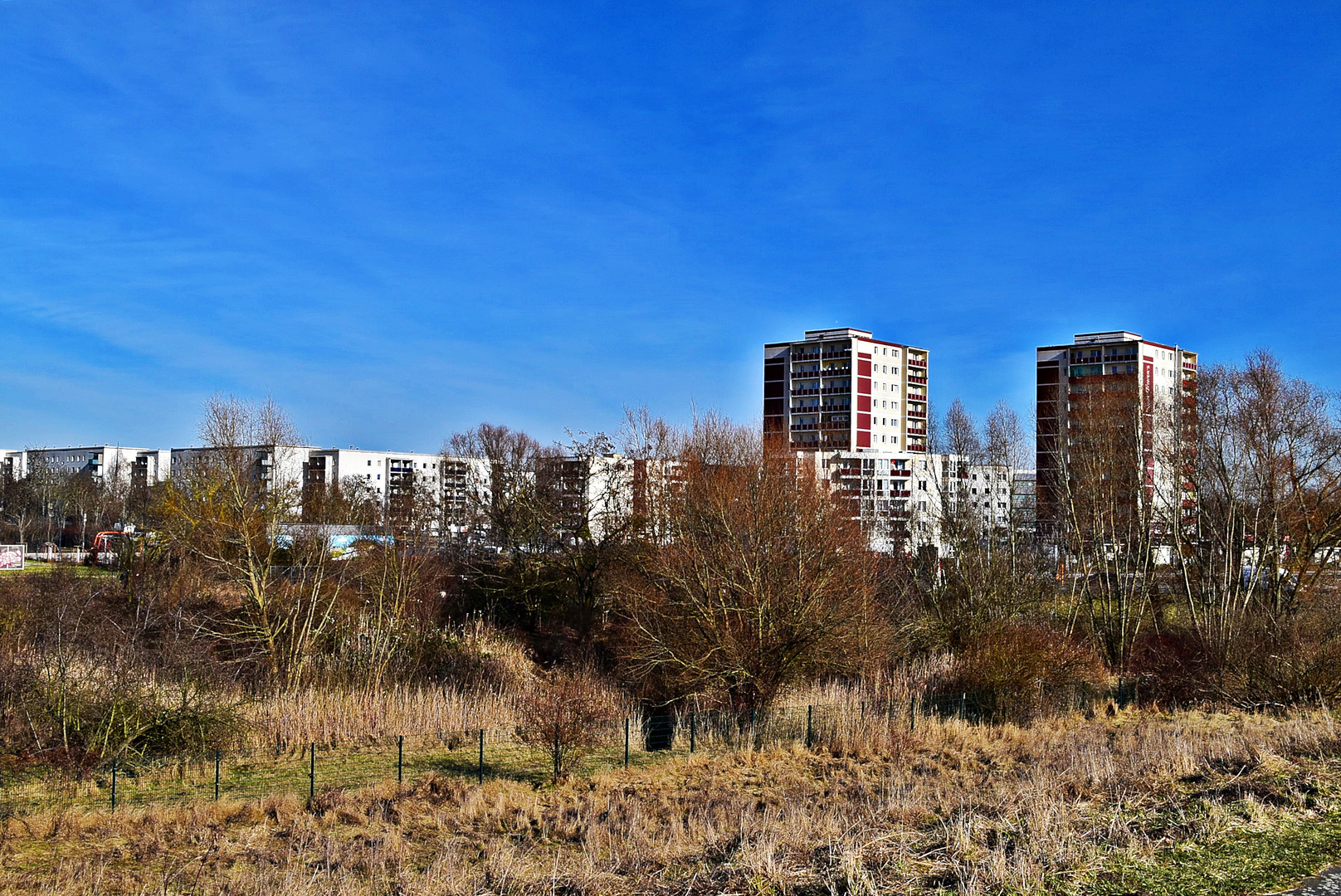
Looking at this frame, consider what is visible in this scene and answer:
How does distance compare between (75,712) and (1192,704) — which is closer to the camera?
(75,712)

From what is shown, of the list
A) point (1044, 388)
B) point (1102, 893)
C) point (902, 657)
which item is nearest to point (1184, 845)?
point (1102, 893)

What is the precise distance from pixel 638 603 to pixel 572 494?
13.7m

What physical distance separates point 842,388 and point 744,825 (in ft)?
244

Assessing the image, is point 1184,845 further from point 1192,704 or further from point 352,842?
point 1192,704

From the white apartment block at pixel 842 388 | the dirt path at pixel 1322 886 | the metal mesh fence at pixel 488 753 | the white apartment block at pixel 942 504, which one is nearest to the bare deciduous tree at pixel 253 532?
the metal mesh fence at pixel 488 753

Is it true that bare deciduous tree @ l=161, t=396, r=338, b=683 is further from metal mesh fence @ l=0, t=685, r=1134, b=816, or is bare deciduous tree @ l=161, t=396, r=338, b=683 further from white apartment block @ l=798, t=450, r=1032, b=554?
white apartment block @ l=798, t=450, r=1032, b=554

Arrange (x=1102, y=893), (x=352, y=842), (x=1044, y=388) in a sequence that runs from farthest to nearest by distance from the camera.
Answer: (x=1044, y=388), (x=352, y=842), (x=1102, y=893)

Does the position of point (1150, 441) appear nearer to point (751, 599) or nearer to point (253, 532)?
point (751, 599)

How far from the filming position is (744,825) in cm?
1149

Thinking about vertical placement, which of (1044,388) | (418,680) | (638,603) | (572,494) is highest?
(1044,388)

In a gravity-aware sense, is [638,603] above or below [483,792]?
above

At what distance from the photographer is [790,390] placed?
3401 inches

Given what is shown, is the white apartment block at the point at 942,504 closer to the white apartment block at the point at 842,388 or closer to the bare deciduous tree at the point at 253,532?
the bare deciduous tree at the point at 253,532

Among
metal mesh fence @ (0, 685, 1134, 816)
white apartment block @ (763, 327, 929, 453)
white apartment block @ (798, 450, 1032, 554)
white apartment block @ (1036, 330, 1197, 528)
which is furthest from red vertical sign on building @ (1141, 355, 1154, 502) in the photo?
white apartment block @ (763, 327, 929, 453)
